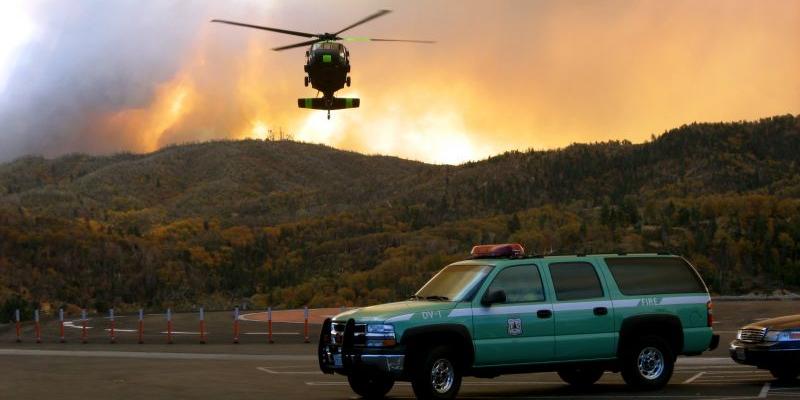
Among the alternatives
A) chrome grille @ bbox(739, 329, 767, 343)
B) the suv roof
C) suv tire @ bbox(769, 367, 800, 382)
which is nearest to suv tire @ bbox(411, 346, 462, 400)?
the suv roof

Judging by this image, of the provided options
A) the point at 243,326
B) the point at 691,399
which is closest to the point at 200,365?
the point at 691,399

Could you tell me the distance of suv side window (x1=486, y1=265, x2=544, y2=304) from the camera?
16594 mm

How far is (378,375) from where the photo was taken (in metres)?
15.9

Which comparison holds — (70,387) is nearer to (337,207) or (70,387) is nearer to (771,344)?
(771,344)

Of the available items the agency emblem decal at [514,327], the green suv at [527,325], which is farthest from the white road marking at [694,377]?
the agency emblem decal at [514,327]

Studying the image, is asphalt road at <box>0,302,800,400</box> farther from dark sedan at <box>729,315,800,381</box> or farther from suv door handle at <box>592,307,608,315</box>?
suv door handle at <box>592,307,608,315</box>

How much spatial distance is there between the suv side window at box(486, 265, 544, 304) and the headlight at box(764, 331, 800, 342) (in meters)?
3.99

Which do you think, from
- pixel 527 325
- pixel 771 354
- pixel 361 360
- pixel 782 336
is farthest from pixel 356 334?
pixel 782 336

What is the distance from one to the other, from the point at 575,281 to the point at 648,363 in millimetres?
1698

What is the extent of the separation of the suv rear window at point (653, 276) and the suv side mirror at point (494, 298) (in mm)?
2160

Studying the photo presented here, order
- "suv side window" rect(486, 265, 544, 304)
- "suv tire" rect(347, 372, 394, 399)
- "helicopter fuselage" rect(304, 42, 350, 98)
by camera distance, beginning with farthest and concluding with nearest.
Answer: "helicopter fuselage" rect(304, 42, 350, 98) → "suv tire" rect(347, 372, 394, 399) → "suv side window" rect(486, 265, 544, 304)

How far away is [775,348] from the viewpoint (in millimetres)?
18266

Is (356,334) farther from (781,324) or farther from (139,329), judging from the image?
(139,329)

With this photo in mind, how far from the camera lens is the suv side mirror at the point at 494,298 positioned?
16.2 meters
